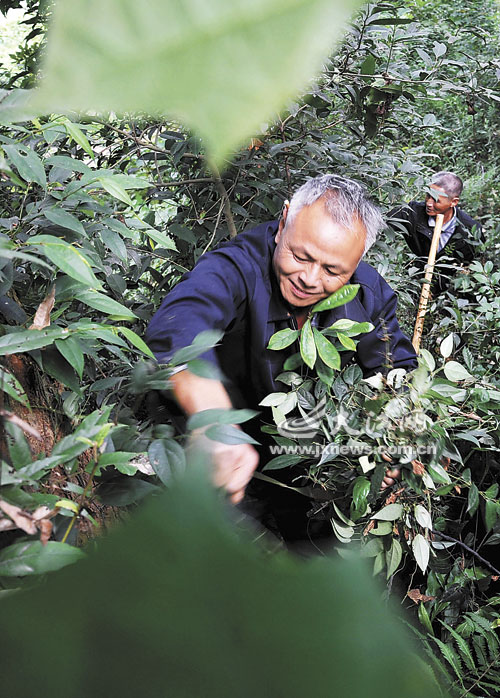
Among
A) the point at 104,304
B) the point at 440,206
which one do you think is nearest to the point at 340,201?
the point at 104,304

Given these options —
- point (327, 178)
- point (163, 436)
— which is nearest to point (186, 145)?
point (327, 178)

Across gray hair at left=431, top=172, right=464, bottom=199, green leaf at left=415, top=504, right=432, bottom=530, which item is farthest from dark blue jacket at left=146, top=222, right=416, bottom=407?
gray hair at left=431, top=172, right=464, bottom=199

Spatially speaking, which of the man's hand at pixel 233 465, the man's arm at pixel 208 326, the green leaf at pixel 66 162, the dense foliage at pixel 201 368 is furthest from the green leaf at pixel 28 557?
the green leaf at pixel 66 162

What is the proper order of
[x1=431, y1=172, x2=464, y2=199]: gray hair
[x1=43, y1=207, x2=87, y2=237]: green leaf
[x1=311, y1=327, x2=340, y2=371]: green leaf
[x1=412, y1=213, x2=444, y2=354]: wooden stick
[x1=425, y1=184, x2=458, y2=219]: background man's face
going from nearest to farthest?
1. [x1=43, y1=207, x2=87, y2=237]: green leaf
2. [x1=311, y1=327, x2=340, y2=371]: green leaf
3. [x1=412, y1=213, x2=444, y2=354]: wooden stick
4. [x1=425, y1=184, x2=458, y2=219]: background man's face
5. [x1=431, y1=172, x2=464, y2=199]: gray hair

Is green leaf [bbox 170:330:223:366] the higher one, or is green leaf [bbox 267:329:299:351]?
green leaf [bbox 170:330:223:366]

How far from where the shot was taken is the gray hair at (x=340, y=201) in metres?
1.39

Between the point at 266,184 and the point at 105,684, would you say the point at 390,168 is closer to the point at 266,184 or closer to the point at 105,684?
the point at 266,184

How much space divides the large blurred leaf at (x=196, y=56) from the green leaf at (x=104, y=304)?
611mm

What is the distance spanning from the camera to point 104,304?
70 centimetres

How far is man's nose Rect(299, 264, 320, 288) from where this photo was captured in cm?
138

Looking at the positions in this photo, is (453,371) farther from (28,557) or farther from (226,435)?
(28,557)

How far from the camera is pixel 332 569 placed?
86mm

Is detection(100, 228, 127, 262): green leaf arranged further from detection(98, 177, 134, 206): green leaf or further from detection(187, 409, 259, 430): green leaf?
detection(187, 409, 259, 430): green leaf

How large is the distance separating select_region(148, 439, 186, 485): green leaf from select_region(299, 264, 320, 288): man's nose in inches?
31.7
